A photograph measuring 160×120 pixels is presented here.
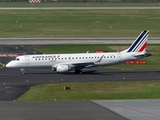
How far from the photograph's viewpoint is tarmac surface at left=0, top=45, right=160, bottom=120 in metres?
33.5

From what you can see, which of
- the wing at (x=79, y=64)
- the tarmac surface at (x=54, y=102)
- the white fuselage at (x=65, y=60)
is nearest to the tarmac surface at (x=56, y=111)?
the tarmac surface at (x=54, y=102)

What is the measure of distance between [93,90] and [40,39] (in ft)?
174

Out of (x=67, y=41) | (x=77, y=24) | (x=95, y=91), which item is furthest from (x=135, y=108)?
(x=77, y=24)

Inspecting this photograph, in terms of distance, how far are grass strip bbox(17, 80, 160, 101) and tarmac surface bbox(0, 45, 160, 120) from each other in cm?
211

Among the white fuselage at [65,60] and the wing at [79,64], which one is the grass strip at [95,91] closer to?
the wing at [79,64]

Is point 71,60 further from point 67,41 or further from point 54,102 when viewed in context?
point 67,41

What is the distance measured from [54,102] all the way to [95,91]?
28.5 feet

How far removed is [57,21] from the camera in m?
137

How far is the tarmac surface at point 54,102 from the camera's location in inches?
1319

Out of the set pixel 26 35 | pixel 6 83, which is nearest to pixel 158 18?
pixel 26 35

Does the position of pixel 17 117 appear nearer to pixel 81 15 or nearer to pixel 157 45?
pixel 157 45

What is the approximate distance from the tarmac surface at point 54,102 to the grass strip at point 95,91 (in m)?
2.11

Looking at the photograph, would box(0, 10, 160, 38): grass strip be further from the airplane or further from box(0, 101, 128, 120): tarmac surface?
box(0, 101, 128, 120): tarmac surface

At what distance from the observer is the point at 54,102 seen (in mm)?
39000
